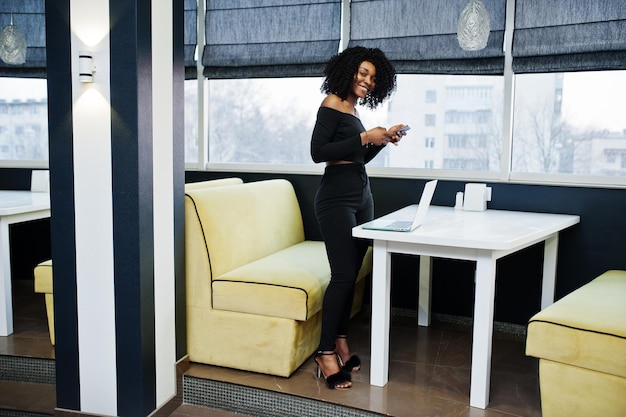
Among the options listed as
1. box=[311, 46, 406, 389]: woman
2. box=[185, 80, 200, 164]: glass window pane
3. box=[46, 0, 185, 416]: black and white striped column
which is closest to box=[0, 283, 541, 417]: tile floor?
box=[311, 46, 406, 389]: woman

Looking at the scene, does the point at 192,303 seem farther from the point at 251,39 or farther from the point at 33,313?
the point at 251,39

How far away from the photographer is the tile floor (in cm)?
254

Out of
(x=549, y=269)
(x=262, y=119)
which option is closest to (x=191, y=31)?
(x=262, y=119)

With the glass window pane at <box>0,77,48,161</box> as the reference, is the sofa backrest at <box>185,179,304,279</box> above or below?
below

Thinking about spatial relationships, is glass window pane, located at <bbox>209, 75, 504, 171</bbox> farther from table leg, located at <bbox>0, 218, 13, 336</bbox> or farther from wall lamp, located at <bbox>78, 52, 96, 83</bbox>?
wall lamp, located at <bbox>78, 52, 96, 83</bbox>

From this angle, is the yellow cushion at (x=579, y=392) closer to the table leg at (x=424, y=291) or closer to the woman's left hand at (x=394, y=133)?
the woman's left hand at (x=394, y=133)

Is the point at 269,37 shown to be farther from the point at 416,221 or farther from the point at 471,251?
the point at 471,251

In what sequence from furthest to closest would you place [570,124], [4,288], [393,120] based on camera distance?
1. [393,120]
2. [570,124]
3. [4,288]

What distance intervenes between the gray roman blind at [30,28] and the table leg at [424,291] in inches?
124

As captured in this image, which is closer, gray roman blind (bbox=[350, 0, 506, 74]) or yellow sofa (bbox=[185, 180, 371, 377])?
yellow sofa (bbox=[185, 180, 371, 377])

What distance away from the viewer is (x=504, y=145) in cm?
361

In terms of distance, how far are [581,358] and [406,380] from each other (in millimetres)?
857

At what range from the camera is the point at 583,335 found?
2205 mm

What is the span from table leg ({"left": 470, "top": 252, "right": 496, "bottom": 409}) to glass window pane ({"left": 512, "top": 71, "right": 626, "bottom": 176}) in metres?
1.40
